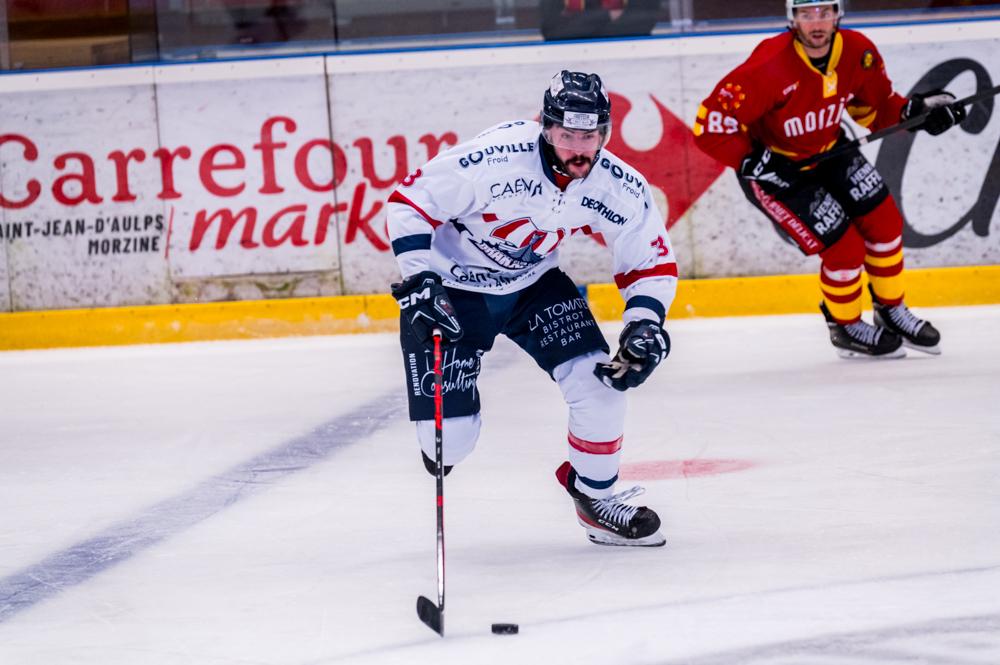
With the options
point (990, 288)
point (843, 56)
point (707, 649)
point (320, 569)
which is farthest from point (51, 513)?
point (990, 288)

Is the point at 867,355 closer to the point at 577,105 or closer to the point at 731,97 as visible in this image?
the point at 731,97

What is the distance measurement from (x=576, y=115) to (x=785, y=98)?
255 cm

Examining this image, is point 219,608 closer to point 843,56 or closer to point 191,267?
point 843,56

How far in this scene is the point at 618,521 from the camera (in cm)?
295

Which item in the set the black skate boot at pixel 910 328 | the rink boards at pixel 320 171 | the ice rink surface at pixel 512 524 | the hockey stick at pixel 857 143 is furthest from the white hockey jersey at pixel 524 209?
the rink boards at pixel 320 171

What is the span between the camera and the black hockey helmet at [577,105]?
280 cm

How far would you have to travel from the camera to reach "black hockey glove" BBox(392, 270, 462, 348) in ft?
9.20

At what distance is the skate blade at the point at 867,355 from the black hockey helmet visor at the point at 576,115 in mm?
2821

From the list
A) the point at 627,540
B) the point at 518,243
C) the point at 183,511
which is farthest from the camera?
the point at 183,511

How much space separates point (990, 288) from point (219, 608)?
4.97m

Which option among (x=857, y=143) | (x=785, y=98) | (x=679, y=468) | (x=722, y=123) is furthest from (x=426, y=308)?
(x=857, y=143)

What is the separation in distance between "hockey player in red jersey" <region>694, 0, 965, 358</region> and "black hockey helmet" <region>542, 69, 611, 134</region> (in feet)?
7.77

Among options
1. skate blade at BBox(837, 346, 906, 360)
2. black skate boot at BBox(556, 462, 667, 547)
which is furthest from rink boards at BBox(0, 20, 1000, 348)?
black skate boot at BBox(556, 462, 667, 547)

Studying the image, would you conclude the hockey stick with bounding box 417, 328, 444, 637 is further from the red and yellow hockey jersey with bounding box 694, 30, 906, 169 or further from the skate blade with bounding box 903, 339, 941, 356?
the skate blade with bounding box 903, 339, 941, 356
